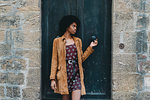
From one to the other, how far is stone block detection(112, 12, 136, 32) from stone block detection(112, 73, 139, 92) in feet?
2.53

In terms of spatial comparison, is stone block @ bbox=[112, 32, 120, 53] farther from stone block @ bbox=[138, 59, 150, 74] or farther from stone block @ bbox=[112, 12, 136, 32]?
stone block @ bbox=[138, 59, 150, 74]

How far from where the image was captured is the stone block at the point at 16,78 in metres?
4.05

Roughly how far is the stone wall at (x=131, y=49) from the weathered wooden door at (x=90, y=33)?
229 millimetres

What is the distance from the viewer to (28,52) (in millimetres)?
4031

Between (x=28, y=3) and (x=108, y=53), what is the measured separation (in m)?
1.67

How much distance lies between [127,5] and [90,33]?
803 mm

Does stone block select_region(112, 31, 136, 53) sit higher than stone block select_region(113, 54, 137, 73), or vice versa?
stone block select_region(112, 31, 136, 53)

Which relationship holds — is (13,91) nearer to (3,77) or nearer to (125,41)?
(3,77)

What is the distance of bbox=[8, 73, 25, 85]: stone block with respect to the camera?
405 centimetres

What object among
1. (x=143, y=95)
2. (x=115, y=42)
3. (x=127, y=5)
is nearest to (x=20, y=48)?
(x=115, y=42)

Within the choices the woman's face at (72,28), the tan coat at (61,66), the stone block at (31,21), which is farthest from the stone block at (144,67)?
the stone block at (31,21)

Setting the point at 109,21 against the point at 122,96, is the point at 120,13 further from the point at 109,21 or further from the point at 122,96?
the point at 122,96

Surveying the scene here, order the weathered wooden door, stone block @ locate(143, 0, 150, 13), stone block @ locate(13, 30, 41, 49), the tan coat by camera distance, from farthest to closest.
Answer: the weathered wooden door → stone block @ locate(13, 30, 41, 49) → stone block @ locate(143, 0, 150, 13) → the tan coat

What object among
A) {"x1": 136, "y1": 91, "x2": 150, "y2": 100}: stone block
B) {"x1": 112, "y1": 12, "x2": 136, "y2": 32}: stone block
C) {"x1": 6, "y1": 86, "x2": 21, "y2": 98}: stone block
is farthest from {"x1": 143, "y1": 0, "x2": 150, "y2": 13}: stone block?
{"x1": 6, "y1": 86, "x2": 21, "y2": 98}: stone block
